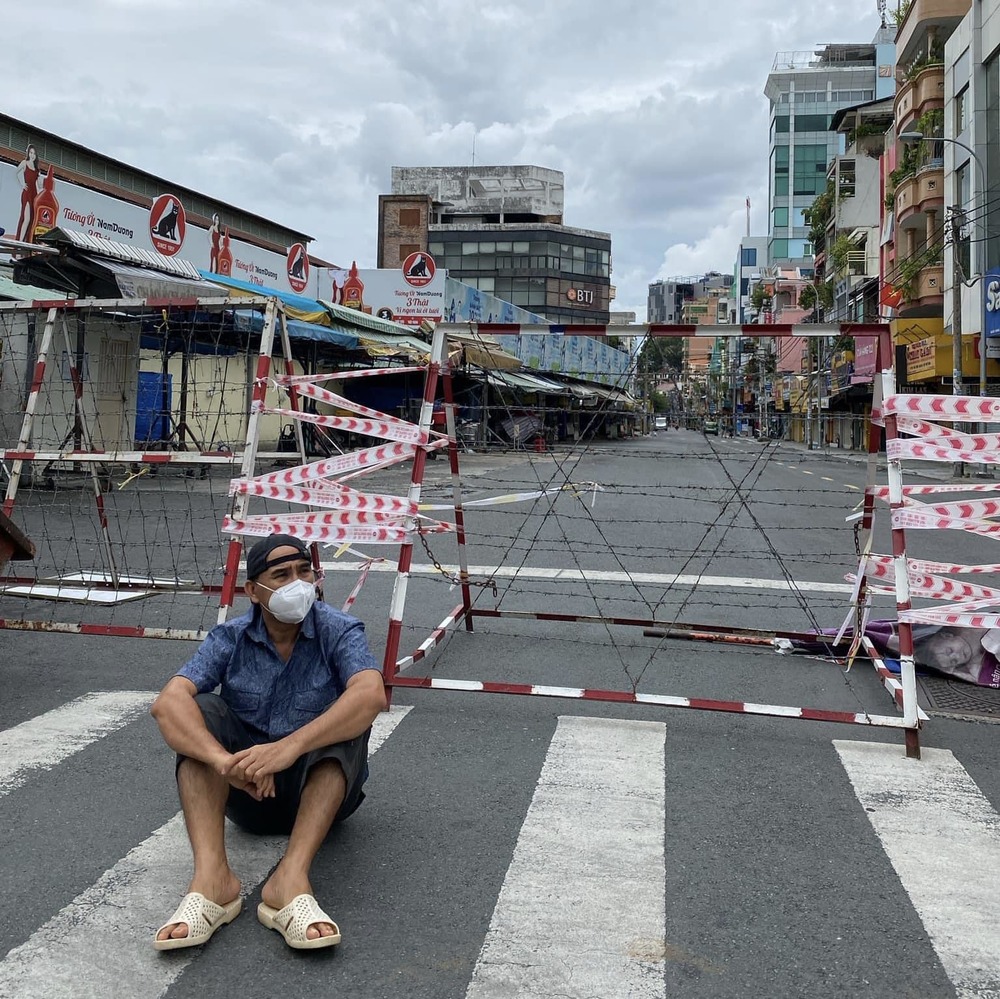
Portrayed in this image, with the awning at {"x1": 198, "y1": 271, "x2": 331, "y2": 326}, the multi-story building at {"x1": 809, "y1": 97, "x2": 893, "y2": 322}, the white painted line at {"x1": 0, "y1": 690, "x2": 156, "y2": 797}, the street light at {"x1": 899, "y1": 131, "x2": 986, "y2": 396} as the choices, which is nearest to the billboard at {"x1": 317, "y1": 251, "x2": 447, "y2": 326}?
the awning at {"x1": 198, "y1": 271, "x2": 331, "y2": 326}

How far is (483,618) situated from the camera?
28.1 feet

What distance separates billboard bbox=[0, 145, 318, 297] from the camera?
21750 millimetres

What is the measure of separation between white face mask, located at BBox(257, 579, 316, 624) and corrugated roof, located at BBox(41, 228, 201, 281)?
1078cm

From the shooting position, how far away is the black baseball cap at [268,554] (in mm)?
4059

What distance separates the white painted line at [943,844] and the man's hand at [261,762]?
7.19 ft

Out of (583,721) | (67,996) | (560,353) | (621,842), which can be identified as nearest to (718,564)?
(583,721)

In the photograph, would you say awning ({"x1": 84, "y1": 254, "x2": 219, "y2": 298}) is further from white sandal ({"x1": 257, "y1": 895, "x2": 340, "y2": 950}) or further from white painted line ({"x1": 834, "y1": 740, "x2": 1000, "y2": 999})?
white sandal ({"x1": 257, "y1": 895, "x2": 340, "y2": 950})

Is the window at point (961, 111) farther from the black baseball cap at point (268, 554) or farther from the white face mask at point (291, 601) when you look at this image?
the white face mask at point (291, 601)

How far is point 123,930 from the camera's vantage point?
337cm

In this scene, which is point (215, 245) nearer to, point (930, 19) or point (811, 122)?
point (930, 19)

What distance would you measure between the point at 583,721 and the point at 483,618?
2.81 meters

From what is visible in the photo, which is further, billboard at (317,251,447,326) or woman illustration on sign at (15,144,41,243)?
billboard at (317,251,447,326)

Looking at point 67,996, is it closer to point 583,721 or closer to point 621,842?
point 621,842

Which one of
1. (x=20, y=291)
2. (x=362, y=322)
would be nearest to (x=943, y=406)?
(x=20, y=291)
